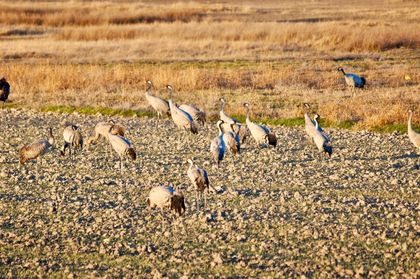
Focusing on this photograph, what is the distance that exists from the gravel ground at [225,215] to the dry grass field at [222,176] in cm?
3

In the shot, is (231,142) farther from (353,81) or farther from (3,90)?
(3,90)

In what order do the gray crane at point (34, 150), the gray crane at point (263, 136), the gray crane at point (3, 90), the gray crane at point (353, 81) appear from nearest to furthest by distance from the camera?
the gray crane at point (34, 150), the gray crane at point (263, 136), the gray crane at point (3, 90), the gray crane at point (353, 81)

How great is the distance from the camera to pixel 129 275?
10320 mm

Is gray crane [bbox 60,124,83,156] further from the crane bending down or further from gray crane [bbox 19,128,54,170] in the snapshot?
the crane bending down

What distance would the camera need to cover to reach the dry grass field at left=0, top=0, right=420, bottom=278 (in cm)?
1095

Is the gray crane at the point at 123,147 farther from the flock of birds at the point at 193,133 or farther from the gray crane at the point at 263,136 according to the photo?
the gray crane at the point at 263,136

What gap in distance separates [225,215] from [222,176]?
10.8 feet

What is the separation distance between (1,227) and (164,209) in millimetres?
2540

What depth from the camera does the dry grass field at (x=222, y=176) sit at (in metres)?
11.0

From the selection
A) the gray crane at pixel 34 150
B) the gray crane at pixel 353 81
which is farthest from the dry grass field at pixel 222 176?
the gray crane at pixel 353 81

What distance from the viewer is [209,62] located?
130 ft

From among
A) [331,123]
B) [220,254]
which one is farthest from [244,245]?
[331,123]

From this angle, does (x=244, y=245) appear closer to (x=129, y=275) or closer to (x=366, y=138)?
(x=129, y=275)

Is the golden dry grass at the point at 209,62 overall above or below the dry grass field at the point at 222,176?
below
